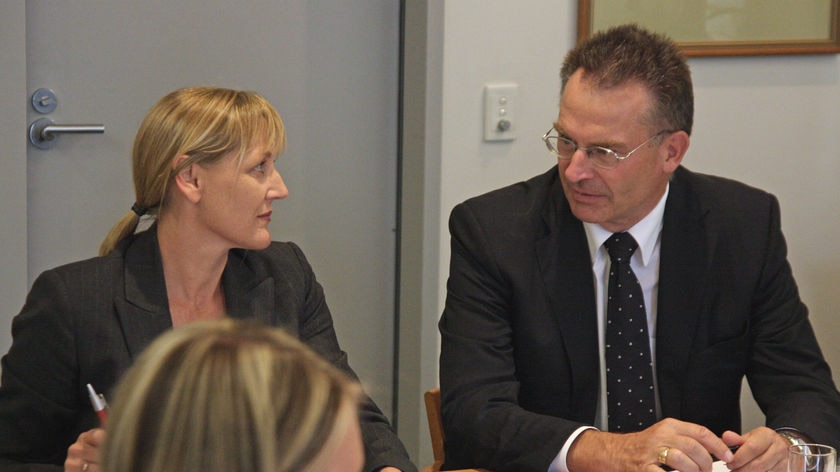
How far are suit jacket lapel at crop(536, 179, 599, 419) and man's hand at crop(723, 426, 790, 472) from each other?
40 centimetres

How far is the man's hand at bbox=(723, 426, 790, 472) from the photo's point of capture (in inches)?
72.8

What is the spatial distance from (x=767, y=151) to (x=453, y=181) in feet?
3.16

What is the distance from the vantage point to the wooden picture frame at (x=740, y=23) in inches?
129

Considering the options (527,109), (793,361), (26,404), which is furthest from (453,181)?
(26,404)

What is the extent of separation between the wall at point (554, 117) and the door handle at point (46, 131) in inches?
39.4

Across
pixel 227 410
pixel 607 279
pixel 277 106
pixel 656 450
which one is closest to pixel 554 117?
pixel 277 106

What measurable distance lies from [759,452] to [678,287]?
0.50 metres

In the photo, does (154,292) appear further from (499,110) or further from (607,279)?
(499,110)

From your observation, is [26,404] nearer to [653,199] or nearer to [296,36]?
[653,199]

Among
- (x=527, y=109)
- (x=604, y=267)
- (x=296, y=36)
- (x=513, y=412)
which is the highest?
(x=296, y=36)

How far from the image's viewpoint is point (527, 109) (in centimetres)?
330

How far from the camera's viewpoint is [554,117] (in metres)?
3.33

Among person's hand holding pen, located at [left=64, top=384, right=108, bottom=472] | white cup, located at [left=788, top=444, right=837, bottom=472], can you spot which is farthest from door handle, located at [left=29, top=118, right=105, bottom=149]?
white cup, located at [left=788, top=444, right=837, bottom=472]

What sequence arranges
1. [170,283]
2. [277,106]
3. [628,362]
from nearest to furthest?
1. [170,283]
2. [628,362]
3. [277,106]
